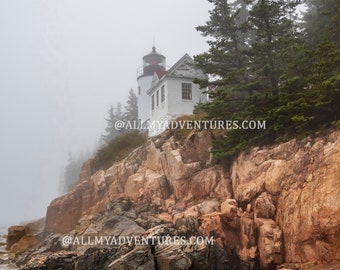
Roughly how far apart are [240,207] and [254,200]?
2.85ft

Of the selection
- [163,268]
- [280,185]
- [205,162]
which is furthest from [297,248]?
[205,162]

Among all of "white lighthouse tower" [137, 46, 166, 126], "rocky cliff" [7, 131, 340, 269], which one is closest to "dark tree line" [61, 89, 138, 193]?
"white lighthouse tower" [137, 46, 166, 126]

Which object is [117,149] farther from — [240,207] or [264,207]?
[264,207]

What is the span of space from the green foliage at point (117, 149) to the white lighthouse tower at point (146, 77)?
8.82 m

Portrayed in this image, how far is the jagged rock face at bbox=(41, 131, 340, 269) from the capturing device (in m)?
11.3

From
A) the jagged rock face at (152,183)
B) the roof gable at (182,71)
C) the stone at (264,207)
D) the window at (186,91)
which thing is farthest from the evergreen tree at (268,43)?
the roof gable at (182,71)

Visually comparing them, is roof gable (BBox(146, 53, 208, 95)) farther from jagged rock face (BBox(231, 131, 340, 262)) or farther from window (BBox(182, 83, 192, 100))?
jagged rock face (BBox(231, 131, 340, 262))

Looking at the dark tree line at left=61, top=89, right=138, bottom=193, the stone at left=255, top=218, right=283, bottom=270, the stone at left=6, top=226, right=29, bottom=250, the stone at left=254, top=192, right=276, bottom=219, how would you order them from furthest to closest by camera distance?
the dark tree line at left=61, top=89, right=138, bottom=193 → the stone at left=6, top=226, right=29, bottom=250 → the stone at left=254, top=192, right=276, bottom=219 → the stone at left=255, top=218, right=283, bottom=270

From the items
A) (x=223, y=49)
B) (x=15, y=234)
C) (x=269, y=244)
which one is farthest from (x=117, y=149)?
(x=269, y=244)

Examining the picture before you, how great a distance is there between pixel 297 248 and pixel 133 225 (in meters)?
8.61

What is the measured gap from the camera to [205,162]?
63.6 ft

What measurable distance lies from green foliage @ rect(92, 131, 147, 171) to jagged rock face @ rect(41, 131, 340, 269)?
7.37 metres

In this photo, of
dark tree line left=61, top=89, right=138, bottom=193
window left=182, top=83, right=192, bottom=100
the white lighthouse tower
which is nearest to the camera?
window left=182, top=83, right=192, bottom=100

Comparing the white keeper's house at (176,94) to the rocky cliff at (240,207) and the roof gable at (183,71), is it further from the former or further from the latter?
the rocky cliff at (240,207)
